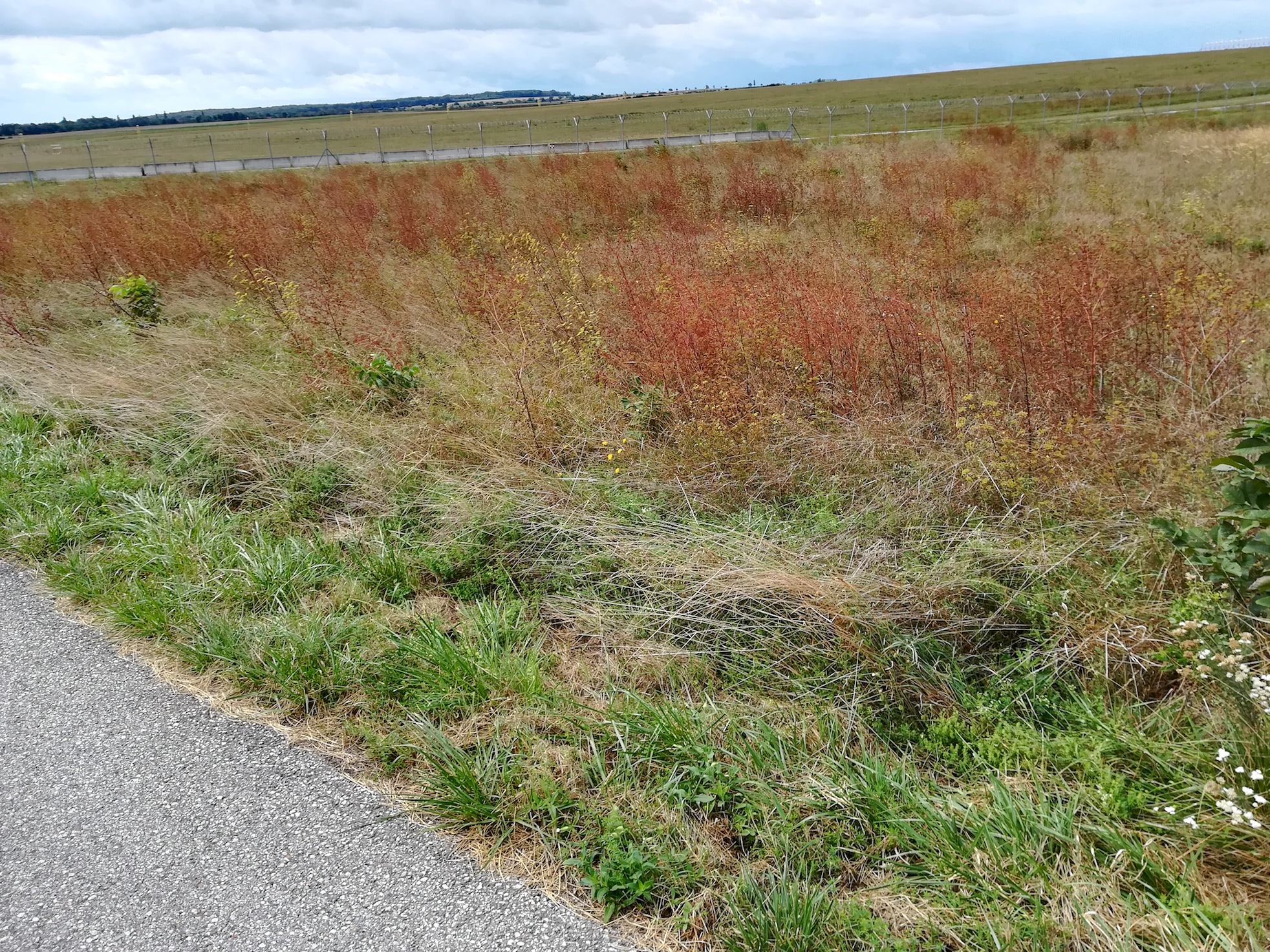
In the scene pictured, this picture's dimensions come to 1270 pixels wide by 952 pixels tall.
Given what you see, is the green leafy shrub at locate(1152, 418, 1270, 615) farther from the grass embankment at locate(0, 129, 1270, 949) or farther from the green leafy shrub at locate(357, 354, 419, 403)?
the green leafy shrub at locate(357, 354, 419, 403)

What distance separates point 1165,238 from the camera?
8.62 m

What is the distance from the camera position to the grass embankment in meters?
2.50

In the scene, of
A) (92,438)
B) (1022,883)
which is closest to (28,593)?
Answer: (92,438)

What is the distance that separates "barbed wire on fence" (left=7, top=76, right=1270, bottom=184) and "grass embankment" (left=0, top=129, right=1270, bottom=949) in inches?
784

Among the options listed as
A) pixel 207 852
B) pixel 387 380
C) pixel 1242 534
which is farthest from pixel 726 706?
pixel 387 380

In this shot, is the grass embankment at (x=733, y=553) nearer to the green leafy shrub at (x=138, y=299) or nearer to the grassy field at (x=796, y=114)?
the green leafy shrub at (x=138, y=299)

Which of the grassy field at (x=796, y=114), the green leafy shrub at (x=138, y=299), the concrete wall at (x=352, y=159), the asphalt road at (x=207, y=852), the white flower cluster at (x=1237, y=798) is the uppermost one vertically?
the grassy field at (x=796, y=114)

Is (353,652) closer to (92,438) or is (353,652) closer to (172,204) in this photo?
(92,438)

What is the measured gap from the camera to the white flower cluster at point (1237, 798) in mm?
2221

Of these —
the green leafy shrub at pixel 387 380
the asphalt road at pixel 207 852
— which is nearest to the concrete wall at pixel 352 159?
the green leafy shrub at pixel 387 380

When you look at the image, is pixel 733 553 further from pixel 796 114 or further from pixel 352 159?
pixel 796 114

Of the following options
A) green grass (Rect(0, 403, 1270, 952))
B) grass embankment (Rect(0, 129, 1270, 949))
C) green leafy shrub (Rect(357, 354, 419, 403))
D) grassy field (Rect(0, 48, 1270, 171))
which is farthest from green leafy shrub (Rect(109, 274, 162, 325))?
grassy field (Rect(0, 48, 1270, 171))

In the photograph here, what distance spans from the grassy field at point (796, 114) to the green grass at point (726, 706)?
3331cm

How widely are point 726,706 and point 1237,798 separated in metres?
1.61
